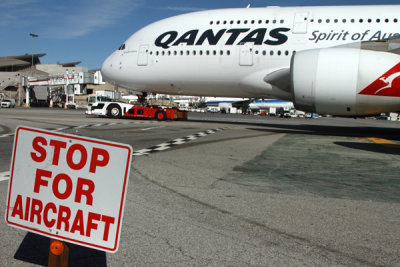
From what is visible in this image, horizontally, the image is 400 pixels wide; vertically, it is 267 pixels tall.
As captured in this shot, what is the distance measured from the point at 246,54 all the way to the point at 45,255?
13.8 meters

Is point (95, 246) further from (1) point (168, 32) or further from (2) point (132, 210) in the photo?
(1) point (168, 32)

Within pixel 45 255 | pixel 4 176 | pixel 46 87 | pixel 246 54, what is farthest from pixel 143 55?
pixel 46 87

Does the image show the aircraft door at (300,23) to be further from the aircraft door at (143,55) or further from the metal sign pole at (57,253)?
the metal sign pole at (57,253)

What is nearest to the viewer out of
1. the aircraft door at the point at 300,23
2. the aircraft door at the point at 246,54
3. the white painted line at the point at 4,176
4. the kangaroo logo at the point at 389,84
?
the white painted line at the point at 4,176

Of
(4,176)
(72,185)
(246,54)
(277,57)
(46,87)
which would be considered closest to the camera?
(72,185)

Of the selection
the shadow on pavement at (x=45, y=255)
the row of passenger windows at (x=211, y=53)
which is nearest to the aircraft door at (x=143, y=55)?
the row of passenger windows at (x=211, y=53)

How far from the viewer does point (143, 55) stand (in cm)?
1809

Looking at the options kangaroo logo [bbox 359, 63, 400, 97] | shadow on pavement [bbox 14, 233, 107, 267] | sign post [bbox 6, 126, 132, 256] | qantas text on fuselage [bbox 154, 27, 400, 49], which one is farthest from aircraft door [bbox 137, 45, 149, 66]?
sign post [bbox 6, 126, 132, 256]

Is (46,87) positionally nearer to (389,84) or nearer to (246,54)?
(246,54)

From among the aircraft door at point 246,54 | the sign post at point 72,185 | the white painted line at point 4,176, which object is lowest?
the white painted line at point 4,176

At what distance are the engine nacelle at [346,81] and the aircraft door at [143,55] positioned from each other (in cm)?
805

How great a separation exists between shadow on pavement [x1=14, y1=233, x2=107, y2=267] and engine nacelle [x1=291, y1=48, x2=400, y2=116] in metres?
10.8

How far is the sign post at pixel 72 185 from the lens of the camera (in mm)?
Result: 2170

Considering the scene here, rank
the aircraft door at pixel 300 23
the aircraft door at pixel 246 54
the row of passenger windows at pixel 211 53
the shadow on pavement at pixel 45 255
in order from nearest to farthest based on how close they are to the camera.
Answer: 1. the shadow on pavement at pixel 45 255
2. the aircraft door at pixel 300 23
3. the row of passenger windows at pixel 211 53
4. the aircraft door at pixel 246 54
